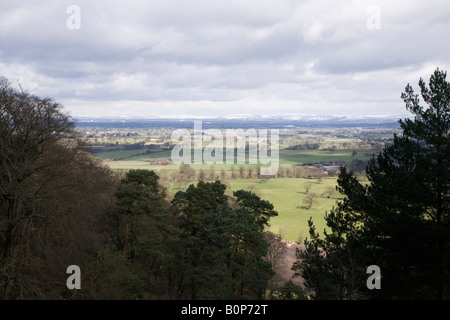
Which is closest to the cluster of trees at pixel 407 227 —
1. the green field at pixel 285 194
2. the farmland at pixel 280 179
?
the farmland at pixel 280 179

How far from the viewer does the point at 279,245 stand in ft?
77.0

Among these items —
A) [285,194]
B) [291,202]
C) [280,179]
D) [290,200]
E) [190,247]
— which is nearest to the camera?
[190,247]

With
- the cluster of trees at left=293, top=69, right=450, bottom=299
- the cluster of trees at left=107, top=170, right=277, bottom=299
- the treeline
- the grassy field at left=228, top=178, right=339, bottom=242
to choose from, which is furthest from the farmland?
the cluster of trees at left=293, top=69, right=450, bottom=299

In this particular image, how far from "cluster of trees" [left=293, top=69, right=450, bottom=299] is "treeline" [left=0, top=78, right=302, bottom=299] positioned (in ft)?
8.33

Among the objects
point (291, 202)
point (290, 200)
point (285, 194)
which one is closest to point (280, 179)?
point (285, 194)

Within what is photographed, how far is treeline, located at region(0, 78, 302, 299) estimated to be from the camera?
32.6 feet

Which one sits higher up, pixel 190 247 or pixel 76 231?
pixel 76 231

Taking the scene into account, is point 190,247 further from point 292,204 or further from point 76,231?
point 292,204

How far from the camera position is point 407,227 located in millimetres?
10875

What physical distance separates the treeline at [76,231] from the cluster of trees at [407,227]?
254cm

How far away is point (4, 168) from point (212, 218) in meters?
8.94

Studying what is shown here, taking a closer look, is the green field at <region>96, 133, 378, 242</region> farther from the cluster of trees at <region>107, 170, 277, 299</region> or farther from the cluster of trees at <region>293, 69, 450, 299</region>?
the cluster of trees at <region>293, 69, 450, 299</region>

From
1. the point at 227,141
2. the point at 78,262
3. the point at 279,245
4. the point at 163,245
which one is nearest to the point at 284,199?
the point at 279,245

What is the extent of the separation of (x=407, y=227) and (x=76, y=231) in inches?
517
